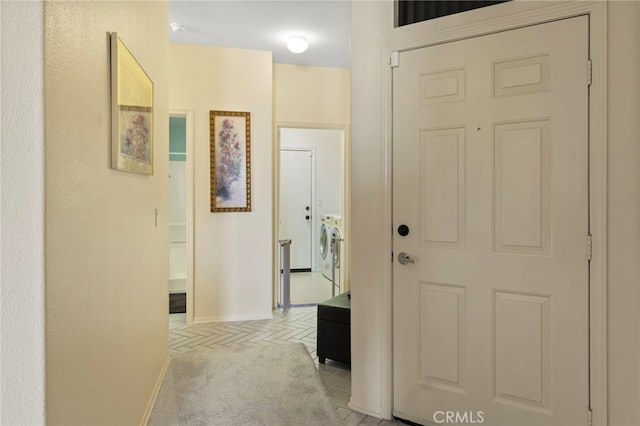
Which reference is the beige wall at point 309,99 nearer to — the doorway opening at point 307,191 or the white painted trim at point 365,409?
the doorway opening at point 307,191

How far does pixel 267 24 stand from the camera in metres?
3.19

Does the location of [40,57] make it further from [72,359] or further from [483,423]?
[483,423]

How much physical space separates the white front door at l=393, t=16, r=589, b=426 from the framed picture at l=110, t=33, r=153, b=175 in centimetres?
122

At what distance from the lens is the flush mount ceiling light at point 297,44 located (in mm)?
3393

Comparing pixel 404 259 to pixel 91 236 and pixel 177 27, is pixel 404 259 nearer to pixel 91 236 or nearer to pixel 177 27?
pixel 91 236

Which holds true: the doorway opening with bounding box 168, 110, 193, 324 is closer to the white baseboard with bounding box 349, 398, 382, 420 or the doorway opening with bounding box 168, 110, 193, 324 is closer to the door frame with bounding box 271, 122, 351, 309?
the door frame with bounding box 271, 122, 351, 309

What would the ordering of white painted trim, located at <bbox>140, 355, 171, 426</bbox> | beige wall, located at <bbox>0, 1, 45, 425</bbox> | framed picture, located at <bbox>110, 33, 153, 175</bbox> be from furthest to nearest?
white painted trim, located at <bbox>140, 355, 171, 426</bbox> < framed picture, located at <bbox>110, 33, 153, 175</bbox> < beige wall, located at <bbox>0, 1, 45, 425</bbox>

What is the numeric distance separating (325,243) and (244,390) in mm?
3453

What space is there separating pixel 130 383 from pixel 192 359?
1.10 meters

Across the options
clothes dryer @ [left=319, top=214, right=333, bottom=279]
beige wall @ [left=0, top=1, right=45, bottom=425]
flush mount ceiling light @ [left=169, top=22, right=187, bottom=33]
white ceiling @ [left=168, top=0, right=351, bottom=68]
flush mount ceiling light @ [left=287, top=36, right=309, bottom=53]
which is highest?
white ceiling @ [left=168, top=0, right=351, bottom=68]

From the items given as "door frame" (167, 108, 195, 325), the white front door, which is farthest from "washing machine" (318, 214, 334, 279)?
the white front door

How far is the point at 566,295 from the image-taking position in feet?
5.40

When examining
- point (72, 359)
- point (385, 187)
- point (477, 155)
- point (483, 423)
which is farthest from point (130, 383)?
point (477, 155)

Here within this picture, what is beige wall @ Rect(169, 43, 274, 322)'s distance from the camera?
11.7 ft
